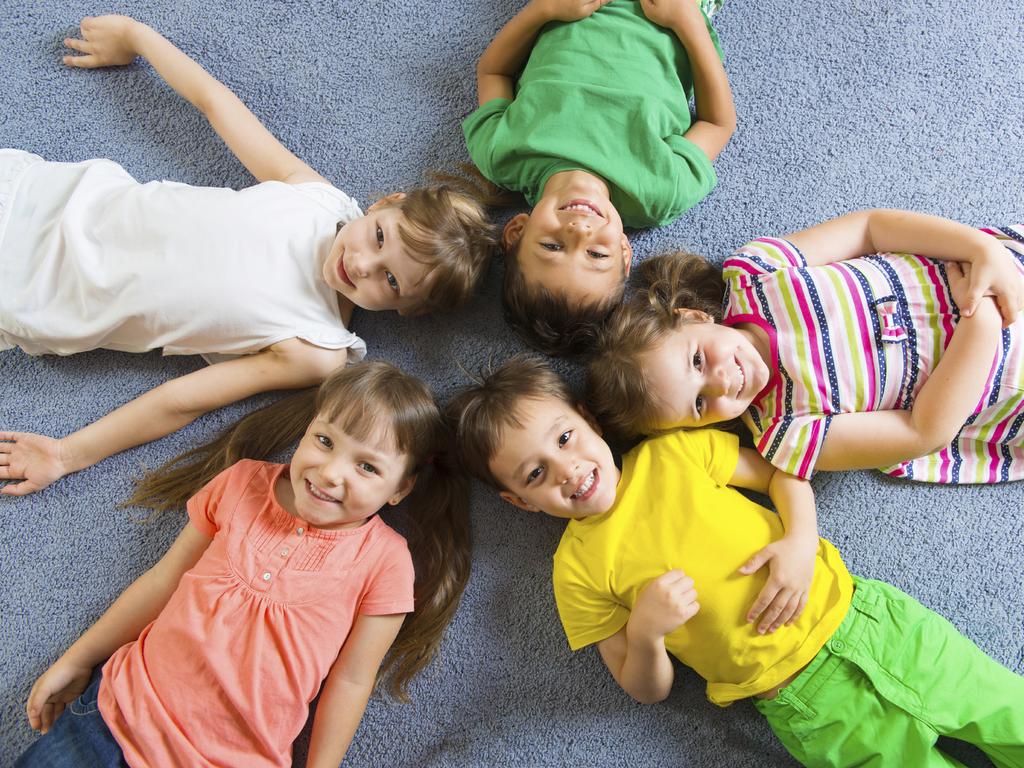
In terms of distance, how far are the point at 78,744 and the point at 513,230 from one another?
38.9 inches

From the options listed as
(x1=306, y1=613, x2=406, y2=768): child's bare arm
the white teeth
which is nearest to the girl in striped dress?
the white teeth

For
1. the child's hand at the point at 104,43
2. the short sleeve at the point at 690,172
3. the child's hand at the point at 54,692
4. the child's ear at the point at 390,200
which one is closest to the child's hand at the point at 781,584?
the short sleeve at the point at 690,172

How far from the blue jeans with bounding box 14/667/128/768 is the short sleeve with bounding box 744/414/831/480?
40.0 inches

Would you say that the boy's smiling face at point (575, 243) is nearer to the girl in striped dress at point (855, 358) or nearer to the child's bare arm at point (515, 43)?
the girl in striped dress at point (855, 358)

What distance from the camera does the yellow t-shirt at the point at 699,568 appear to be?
1023 mm

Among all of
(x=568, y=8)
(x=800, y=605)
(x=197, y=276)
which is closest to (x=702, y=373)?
(x=800, y=605)

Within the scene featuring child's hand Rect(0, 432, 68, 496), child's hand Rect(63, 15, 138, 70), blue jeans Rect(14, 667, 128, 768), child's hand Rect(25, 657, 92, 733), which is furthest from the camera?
child's hand Rect(63, 15, 138, 70)

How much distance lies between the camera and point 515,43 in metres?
1.27

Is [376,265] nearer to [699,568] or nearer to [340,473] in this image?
[340,473]

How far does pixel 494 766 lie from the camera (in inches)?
43.9

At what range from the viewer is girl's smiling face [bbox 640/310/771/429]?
1027 mm

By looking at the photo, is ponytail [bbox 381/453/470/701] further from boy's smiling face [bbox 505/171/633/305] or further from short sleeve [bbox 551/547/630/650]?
boy's smiling face [bbox 505/171/633/305]

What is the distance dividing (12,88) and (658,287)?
48.5 inches

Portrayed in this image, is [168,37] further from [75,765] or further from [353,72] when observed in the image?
[75,765]
